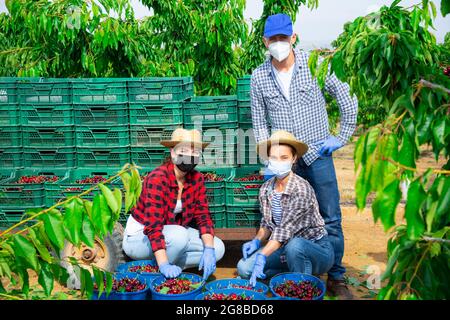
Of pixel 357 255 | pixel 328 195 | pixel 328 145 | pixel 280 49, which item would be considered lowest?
pixel 357 255

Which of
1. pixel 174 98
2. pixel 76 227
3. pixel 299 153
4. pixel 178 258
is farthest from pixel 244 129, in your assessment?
pixel 76 227

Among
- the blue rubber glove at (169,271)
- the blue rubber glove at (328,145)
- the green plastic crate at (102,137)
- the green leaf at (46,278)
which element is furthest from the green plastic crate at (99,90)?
the green leaf at (46,278)

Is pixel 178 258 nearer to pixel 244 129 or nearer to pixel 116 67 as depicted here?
pixel 244 129

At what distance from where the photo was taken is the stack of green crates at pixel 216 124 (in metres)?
5.55

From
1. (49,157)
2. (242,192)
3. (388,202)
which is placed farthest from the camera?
(49,157)

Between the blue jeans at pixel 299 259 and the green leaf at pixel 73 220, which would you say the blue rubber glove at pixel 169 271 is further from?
the green leaf at pixel 73 220

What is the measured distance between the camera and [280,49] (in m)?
4.70

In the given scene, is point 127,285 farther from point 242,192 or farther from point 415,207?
point 415,207

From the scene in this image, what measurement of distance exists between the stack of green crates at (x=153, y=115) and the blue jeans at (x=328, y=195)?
1.42 metres

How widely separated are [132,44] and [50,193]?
2.74m

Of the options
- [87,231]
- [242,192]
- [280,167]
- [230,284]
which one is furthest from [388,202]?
[242,192]

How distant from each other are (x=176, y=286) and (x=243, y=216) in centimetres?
133

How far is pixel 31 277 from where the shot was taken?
548cm
